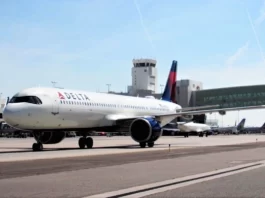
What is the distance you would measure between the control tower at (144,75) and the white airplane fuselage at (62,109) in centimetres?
12088

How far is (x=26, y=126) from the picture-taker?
28.3m

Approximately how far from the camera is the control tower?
16262 cm

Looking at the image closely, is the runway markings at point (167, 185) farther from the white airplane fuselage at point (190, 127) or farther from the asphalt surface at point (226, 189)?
the white airplane fuselage at point (190, 127)

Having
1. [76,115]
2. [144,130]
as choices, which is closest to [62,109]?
[76,115]

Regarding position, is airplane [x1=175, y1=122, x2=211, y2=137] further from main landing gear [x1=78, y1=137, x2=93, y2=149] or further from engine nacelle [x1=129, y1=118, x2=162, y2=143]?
main landing gear [x1=78, y1=137, x2=93, y2=149]

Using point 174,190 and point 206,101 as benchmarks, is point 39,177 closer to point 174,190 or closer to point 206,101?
point 174,190

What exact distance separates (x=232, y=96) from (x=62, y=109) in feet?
393

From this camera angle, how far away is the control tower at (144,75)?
163 metres

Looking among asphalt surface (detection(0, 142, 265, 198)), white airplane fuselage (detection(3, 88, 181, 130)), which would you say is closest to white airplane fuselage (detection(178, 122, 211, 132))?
white airplane fuselage (detection(3, 88, 181, 130))

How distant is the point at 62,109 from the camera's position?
30.7m

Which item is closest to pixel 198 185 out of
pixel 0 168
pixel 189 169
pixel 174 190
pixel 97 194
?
pixel 174 190

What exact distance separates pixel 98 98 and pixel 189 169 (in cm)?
1936

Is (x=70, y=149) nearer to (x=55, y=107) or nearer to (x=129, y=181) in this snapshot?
(x=55, y=107)

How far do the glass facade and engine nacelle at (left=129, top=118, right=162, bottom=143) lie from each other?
10684cm
